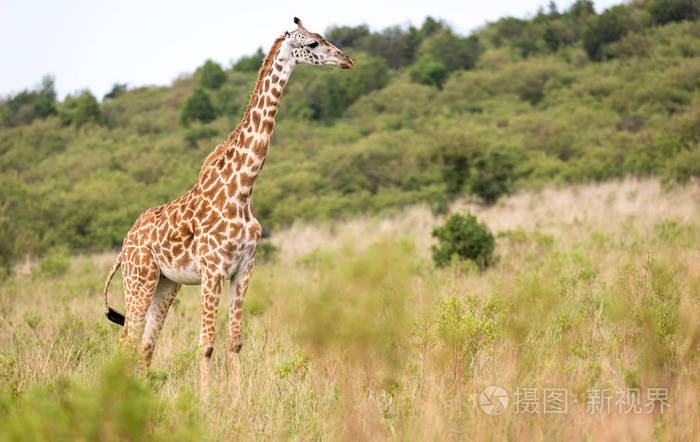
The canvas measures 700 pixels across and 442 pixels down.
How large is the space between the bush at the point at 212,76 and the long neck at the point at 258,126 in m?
42.7

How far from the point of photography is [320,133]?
1346 inches

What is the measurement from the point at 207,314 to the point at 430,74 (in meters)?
38.4

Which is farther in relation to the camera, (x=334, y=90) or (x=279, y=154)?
(x=334, y=90)

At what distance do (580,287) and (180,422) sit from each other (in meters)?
5.33

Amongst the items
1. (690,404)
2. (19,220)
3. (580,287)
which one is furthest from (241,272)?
(19,220)

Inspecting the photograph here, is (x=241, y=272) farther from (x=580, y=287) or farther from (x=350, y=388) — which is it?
(x=580, y=287)

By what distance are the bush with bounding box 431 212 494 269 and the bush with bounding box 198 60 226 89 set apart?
38.5m

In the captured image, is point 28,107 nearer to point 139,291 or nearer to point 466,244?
point 466,244

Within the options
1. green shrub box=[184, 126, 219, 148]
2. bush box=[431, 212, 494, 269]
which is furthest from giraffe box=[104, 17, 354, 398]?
green shrub box=[184, 126, 219, 148]

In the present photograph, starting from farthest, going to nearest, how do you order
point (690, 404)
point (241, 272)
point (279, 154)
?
point (279, 154) → point (241, 272) → point (690, 404)

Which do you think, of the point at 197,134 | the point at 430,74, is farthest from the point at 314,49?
the point at 430,74

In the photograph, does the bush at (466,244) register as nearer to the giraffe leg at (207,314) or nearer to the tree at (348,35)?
the giraffe leg at (207,314)

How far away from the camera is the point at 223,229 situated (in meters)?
4.24

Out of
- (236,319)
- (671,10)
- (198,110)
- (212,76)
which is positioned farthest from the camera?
(212,76)
